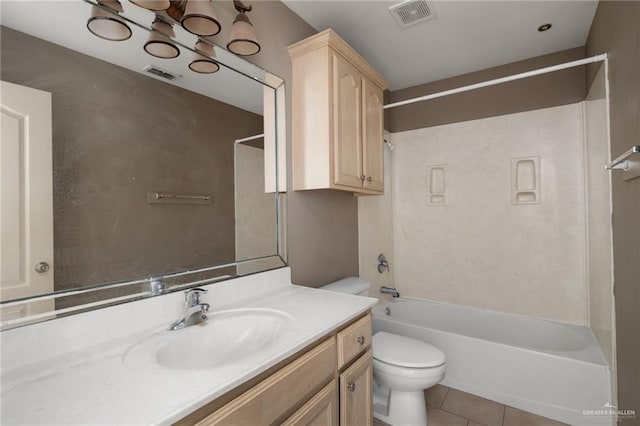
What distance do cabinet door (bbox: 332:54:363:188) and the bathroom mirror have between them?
0.50 m

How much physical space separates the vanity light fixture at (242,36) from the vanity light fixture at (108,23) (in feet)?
1.42

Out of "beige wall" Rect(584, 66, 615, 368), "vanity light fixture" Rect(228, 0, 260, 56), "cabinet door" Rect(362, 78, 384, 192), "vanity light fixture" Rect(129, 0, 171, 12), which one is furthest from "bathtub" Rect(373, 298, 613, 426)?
"vanity light fixture" Rect(129, 0, 171, 12)

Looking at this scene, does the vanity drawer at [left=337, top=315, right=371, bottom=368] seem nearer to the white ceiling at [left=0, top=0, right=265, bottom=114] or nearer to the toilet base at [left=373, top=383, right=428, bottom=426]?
the toilet base at [left=373, top=383, right=428, bottom=426]

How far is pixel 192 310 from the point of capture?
1.10 meters

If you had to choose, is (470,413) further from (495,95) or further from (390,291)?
(495,95)

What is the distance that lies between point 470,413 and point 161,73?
98.4 inches

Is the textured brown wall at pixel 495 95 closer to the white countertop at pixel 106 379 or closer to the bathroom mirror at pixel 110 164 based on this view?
the bathroom mirror at pixel 110 164

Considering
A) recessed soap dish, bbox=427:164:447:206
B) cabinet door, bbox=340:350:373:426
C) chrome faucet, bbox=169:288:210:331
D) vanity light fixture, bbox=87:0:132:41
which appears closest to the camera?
vanity light fixture, bbox=87:0:132:41

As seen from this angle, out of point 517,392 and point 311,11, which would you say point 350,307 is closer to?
point 517,392

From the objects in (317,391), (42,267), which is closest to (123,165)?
(42,267)

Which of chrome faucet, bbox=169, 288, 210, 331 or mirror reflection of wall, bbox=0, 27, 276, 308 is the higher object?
mirror reflection of wall, bbox=0, 27, 276, 308

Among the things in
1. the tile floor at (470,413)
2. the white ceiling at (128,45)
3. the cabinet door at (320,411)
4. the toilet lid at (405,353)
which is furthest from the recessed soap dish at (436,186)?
the cabinet door at (320,411)

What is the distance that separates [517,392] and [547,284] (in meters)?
0.93

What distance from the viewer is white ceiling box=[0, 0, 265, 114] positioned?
2.74 ft
